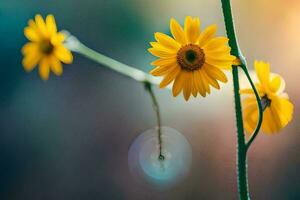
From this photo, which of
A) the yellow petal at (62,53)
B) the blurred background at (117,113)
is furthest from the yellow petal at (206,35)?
the blurred background at (117,113)

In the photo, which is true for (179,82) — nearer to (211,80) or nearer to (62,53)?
(211,80)

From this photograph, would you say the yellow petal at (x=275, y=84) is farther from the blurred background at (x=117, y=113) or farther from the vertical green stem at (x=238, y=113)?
the blurred background at (x=117, y=113)

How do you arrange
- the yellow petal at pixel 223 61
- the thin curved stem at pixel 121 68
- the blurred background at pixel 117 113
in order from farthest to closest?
the blurred background at pixel 117 113
the thin curved stem at pixel 121 68
the yellow petal at pixel 223 61

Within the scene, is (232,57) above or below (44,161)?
below

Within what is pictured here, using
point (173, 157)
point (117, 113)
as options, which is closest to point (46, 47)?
point (173, 157)

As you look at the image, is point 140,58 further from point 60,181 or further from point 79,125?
point 60,181

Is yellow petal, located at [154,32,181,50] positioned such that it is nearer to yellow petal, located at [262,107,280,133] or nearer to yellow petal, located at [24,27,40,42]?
yellow petal, located at [262,107,280,133]

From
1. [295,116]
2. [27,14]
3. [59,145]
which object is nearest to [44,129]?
[59,145]
